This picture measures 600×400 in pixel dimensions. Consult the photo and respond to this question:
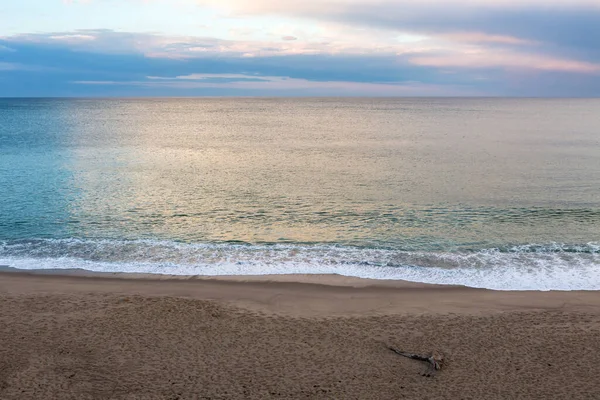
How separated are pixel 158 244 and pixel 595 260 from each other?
20075mm

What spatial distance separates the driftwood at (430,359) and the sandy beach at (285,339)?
17cm

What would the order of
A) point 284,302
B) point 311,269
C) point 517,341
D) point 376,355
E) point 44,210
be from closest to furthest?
1. point 376,355
2. point 517,341
3. point 284,302
4. point 311,269
5. point 44,210

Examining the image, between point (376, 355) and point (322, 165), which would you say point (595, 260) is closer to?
point (376, 355)

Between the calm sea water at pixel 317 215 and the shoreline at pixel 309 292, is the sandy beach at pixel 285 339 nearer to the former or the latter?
the shoreline at pixel 309 292

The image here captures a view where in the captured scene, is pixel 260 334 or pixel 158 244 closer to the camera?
pixel 260 334

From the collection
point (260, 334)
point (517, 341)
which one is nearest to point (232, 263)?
point (260, 334)

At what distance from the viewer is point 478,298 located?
18094 millimetres

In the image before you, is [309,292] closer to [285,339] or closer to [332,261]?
[332,261]

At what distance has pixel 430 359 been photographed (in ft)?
43.2

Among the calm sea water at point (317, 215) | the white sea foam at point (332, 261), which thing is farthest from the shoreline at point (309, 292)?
the calm sea water at point (317, 215)

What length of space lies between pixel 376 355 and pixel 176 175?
111 ft

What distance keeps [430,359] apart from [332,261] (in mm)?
9312

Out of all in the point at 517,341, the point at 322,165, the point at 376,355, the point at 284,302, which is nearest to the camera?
the point at 376,355

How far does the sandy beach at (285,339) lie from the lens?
12.1 metres
